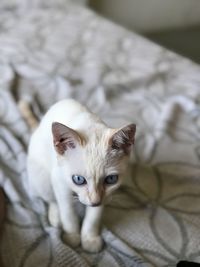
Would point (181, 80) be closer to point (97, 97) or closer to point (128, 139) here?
point (97, 97)

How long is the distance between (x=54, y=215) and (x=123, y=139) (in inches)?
12.3

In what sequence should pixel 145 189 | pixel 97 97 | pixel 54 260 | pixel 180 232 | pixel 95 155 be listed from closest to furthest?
1. pixel 95 155
2. pixel 54 260
3. pixel 180 232
4. pixel 145 189
5. pixel 97 97

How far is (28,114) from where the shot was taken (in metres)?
1.20

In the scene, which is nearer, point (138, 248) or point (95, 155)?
point (95, 155)

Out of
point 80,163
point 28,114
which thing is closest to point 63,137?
point 80,163

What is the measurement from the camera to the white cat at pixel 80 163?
27.6 inches

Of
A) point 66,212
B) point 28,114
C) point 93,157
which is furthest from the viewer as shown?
point 28,114

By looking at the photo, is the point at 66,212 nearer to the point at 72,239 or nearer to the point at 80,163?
the point at 72,239

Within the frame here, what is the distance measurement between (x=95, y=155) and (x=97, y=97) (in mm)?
709

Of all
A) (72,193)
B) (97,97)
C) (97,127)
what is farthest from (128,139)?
(97,97)

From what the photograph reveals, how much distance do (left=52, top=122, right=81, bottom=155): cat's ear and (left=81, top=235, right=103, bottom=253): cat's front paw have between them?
25cm

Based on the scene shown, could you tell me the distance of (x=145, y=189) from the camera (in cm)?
104

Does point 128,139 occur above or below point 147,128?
above

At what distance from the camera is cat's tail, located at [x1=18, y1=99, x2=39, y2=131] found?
1.16 metres
